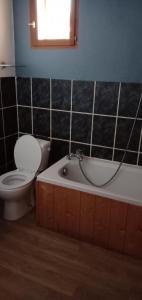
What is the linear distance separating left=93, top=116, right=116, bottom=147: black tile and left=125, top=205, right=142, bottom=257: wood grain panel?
2.63ft

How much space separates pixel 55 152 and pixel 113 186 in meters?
0.76

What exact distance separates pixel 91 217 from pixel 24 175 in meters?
0.88

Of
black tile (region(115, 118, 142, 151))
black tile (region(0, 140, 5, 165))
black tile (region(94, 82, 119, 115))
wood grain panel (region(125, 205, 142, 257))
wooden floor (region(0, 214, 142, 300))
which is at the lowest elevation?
wooden floor (region(0, 214, 142, 300))

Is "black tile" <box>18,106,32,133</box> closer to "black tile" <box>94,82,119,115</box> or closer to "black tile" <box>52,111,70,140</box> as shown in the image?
"black tile" <box>52,111,70,140</box>

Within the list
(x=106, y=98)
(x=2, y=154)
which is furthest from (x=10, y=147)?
(x=106, y=98)

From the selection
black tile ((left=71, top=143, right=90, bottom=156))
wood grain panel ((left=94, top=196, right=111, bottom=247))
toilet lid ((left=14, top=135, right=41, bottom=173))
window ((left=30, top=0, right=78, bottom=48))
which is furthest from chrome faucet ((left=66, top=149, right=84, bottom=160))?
window ((left=30, top=0, right=78, bottom=48))

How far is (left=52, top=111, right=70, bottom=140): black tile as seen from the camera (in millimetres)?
2651

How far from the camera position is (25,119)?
2.88 metres

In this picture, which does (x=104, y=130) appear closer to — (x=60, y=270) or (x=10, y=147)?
(x=10, y=147)

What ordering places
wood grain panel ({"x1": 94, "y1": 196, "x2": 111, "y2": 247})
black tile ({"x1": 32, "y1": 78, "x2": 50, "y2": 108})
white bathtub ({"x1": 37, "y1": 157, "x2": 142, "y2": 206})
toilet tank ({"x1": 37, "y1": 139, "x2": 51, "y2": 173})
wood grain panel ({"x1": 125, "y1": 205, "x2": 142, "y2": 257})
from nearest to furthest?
1. wood grain panel ({"x1": 125, "y1": 205, "x2": 142, "y2": 257})
2. wood grain panel ({"x1": 94, "y1": 196, "x2": 111, "y2": 247})
3. white bathtub ({"x1": 37, "y1": 157, "x2": 142, "y2": 206})
4. toilet tank ({"x1": 37, "y1": 139, "x2": 51, "y2": 173})
5. black tile ({"x1": 32, "y1": 78, "x2": 50, "y2": 108})

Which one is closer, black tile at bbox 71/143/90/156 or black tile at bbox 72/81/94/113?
black tile at bbox 72/81/94/113

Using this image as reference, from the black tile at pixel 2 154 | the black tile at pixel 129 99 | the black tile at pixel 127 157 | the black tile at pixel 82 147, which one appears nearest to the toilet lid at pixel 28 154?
the black tile at pixel 2 154

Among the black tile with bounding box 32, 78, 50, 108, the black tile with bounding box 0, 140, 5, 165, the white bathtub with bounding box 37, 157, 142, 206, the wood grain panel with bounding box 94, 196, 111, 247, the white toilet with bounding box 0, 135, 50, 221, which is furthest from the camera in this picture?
the black tile with bounding box 0, 140, 5, 165

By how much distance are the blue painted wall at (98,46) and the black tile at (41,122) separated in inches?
16.1
